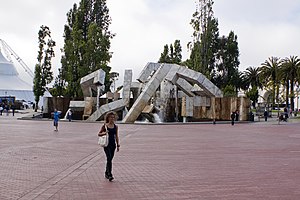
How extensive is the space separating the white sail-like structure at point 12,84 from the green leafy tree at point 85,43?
1304 inches

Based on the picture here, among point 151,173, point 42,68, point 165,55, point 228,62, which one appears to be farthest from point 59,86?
point 151,173

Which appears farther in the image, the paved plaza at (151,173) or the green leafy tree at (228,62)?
the green leafy tree at (228,62)

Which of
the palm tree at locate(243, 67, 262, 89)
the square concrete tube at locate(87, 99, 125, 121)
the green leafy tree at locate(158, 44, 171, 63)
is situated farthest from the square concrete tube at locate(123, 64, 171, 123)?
the palm tree at locate(243, 67, 262, 89)

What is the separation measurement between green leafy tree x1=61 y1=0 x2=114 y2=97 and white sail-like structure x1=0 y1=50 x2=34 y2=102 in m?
33.1

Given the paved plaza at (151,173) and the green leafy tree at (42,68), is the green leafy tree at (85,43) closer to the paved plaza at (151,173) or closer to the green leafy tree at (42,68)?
the green leafy tree at (42,68)

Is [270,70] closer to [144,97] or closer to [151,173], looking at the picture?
[144,97]

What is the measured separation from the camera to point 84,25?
52.7 m

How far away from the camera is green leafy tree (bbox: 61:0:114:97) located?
158ft

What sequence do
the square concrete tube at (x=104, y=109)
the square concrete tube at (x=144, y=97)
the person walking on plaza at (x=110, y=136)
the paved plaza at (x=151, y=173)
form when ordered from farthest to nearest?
the square concrete tube at (x=104, y=109)
the square concrete tube at (x=144, y=97)
the person walking on plaza at (x=110, y=136)
the paved plaza at (x=151, y=173)

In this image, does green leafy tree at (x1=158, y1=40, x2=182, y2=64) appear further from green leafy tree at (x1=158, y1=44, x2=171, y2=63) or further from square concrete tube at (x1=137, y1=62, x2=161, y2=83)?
square concrete tube at (x1=137, y1=62, x2=161, y2=83)

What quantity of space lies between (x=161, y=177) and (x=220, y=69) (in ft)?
230

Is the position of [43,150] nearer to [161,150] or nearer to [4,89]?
[161,150]

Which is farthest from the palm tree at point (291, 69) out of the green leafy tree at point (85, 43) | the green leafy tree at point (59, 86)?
the green leafy tree at point (59, 86)

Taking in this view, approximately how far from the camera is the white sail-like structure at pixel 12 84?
272ft
